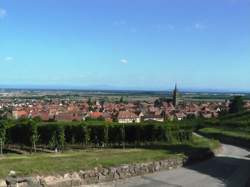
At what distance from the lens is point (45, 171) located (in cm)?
2325

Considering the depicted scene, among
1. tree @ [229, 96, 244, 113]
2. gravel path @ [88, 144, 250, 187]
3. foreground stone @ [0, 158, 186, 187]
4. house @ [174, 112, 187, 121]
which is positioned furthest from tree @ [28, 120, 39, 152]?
house @ [174, 112, 187, 121]

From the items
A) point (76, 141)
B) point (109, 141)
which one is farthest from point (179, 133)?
point (76, 141)

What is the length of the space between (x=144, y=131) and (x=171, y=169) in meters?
21.4

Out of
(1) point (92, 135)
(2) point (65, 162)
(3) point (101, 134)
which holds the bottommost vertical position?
(1) point (92, 135)

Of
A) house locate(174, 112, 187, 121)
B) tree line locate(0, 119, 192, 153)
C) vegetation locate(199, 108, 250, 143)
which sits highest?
tree line locate(0, 119, 192, 153)

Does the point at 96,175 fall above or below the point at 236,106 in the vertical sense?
above

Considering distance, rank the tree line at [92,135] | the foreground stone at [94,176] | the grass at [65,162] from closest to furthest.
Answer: the foreground stone at [94,176] → the grass at [65,162] → the tree line at [92,135]

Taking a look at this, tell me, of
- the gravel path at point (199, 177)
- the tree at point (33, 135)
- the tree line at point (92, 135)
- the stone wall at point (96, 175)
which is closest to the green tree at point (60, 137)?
the tree line at point (92, 135)

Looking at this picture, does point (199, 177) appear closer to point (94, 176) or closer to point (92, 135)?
point (94, 176)

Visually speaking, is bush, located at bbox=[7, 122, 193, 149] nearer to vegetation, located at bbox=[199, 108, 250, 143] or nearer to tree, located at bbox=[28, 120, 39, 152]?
tree, located at bbox=[28, 120, 39, 152]

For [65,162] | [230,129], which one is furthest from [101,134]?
[230,129]

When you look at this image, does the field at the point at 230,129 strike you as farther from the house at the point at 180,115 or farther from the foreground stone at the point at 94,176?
the house at the point at 180,115

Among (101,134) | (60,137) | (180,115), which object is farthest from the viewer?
(180,115)

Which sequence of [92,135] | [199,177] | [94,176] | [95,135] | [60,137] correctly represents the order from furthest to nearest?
1. [92,135]
2. [95,135]
3. [60,137]
4. [199,177]
5. [94,176]
